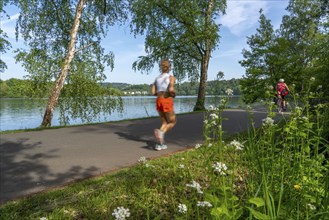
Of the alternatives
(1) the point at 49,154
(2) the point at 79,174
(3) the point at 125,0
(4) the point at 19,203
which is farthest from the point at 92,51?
(4) the point at 19,203

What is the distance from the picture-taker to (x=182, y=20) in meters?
18.8

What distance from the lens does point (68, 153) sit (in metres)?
5.80

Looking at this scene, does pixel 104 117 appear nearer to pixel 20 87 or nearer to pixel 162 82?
pixel 20 87

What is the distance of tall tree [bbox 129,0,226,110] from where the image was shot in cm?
1842

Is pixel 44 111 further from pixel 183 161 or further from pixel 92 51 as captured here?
pixel 183 161

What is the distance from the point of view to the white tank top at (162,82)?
6.09m

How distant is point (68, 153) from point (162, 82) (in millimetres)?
2639

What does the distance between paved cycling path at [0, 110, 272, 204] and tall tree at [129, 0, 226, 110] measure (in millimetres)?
11389

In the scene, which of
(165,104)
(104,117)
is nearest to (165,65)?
(165,104)

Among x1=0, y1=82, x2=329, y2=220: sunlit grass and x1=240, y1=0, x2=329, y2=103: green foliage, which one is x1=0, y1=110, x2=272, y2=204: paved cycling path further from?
x1=240, y1=0, x2=329, y2=103: green foliage

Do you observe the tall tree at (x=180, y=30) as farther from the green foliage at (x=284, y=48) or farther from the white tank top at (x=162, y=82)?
the white tank top at (x=162, y=82)

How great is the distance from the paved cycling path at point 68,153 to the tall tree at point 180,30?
1139 centimetres

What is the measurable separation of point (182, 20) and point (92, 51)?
23.3 ft

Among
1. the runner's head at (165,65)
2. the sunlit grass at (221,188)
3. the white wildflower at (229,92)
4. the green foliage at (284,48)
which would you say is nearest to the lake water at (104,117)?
the white wildflower at (229,92)
